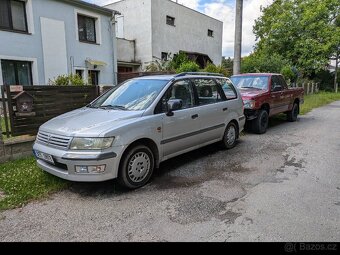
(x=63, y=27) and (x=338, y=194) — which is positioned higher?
(x=63, y=27)

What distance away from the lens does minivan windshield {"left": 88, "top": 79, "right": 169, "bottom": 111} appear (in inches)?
189

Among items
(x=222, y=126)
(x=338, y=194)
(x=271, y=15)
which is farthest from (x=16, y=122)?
(x=271, y=15)

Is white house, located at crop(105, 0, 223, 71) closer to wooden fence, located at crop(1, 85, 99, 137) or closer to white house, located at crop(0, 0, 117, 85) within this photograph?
white house, located at crop(0, 0, 117, 85)

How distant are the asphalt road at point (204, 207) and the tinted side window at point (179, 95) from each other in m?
1.22

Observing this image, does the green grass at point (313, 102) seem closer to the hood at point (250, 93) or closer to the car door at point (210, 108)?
the hood at point (250, 93)

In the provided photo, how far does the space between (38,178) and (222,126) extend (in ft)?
12.7

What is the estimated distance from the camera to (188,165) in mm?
5605

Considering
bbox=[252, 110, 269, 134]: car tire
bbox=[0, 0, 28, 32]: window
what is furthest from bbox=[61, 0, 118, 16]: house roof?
bbox=[252, 110, 269, 134]: car tire

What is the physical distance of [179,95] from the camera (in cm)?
528

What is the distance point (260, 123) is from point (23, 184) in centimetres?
650

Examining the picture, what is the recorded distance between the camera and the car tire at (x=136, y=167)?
4.22 m

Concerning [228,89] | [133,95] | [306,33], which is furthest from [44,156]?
[306,33]

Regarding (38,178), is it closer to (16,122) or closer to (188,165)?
(16,122)

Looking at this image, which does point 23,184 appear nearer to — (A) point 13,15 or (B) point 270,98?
(B) point 270,98
